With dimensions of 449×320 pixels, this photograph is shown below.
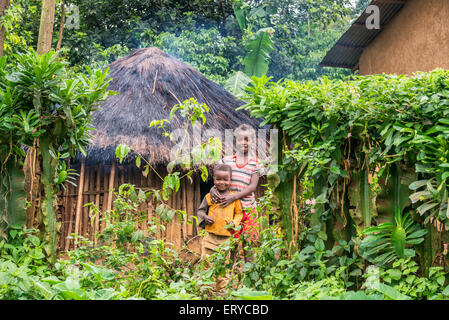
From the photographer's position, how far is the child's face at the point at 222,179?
524 cm

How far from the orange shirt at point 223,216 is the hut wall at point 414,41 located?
11.8 ft

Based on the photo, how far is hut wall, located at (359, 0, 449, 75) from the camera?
22.1 ft

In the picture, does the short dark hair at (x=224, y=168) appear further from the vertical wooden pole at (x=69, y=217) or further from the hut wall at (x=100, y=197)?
the vertical wooden pole at (x=69, y=217)

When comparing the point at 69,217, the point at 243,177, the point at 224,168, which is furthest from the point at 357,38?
the point at 69,217

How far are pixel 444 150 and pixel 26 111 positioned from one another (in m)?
2.99

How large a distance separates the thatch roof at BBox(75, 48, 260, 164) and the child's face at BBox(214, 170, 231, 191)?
239 cm

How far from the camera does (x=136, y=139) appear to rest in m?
7.81

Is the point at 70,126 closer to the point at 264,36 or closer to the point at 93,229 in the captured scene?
the point at 93,229

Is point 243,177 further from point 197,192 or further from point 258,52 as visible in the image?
point 258,52

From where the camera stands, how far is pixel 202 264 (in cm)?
439

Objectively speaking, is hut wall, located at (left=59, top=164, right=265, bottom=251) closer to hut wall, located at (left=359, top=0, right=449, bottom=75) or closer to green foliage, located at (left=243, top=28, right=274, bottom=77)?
hut wall, located at (left=359, top=0, right=449, bottom=75)

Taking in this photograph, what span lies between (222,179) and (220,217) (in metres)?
0.41

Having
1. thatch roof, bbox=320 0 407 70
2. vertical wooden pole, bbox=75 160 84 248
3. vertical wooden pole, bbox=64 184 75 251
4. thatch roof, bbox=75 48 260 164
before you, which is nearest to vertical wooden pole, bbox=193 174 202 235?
thatch roof, bbox=75 48 260 164
